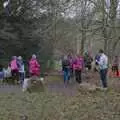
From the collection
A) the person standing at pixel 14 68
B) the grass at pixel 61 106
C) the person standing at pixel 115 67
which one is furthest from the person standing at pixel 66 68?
the grass at pixel 61 106

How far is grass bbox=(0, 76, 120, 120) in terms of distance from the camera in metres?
12.5

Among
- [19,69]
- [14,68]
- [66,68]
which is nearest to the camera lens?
[66,68]

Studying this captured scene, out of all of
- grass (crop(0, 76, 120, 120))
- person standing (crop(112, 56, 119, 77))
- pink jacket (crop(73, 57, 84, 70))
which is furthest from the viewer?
person standing (crop(112, 56, 119, 77))

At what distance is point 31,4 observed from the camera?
35438mm

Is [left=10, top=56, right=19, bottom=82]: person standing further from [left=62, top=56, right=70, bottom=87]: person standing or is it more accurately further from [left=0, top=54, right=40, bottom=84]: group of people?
[left=62, top=56, right=70, bottom=87]: person standing

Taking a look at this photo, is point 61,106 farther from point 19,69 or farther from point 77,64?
point 19,69

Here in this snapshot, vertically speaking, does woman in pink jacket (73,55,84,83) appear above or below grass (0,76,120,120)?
above

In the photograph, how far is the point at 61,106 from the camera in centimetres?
1455

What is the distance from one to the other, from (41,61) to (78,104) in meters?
21.4

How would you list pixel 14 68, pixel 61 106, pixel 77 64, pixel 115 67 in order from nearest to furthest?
pixel 61 106 < pixel 77 64 < pixel 14 68 < pixel 115 67

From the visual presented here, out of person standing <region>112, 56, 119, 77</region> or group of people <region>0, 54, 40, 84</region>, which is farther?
person standing <region>112, 56, 119, 77</region>

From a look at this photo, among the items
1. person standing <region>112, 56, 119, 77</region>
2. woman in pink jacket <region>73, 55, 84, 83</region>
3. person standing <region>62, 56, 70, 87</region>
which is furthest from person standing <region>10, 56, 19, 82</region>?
person standing <region>112, 56, 119, 77</region>

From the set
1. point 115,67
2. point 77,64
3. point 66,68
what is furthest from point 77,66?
point 115,67

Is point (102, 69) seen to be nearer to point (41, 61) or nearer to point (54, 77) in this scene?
point (54, 77)
